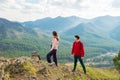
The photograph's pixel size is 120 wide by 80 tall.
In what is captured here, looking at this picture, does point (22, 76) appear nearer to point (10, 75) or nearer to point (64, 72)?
point (10, 75)

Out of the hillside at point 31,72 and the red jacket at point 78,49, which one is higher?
the red jacket at point 78,49

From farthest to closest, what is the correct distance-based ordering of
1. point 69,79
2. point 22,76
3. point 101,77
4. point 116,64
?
1. point 116,64
2. point 101,77
3. point 69,79
4. point 22,76

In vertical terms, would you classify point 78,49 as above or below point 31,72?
above

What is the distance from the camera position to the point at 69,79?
23594 millimetres

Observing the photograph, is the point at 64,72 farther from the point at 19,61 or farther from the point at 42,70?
the point at 19,61

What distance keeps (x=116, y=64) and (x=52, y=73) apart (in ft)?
144

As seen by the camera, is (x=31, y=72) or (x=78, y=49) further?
(x=78, y=49)

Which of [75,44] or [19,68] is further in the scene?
[75,44]

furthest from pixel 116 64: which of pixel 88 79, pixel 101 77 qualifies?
pixel 88 79

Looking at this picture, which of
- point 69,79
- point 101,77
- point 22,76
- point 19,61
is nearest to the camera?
point 22,76

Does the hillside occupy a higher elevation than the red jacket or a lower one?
lower

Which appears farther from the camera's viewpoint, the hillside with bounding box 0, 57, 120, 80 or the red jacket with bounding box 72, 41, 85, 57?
the red jacket with bounding box 72, 41, 85, 57

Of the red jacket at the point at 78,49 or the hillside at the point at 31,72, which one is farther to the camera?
the red jacket at the point at 78,49

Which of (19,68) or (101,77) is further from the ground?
(19,68)
